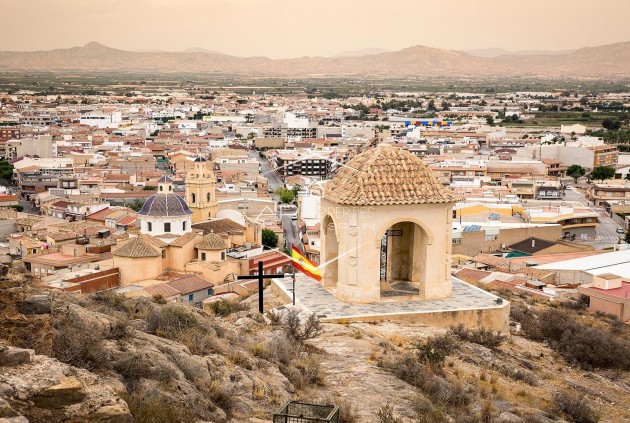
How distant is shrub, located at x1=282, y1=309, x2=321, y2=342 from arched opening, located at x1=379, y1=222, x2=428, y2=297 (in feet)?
10.3

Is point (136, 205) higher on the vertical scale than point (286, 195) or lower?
higher

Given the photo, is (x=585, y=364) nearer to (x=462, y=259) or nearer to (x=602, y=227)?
(x=462, y=259)

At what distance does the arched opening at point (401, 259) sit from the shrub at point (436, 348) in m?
2.47

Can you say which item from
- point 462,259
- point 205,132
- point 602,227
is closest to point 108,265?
point 462,259

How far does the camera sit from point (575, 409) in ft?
30.3

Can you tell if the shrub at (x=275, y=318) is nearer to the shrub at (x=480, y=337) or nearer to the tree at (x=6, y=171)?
the shrub at (x=480, y=337)

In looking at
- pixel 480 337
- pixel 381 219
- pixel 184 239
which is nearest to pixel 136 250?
pixel 184 239

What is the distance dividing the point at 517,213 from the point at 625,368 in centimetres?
2866

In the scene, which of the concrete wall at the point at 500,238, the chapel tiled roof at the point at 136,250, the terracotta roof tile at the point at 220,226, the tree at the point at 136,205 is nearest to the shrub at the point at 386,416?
the chapel tiled roof at the point at 136,250

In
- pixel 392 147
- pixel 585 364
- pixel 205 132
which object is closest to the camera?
pixel 585 364

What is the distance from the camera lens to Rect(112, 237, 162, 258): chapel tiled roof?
26689 mm

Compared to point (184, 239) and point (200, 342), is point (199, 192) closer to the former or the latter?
point (184, 239)

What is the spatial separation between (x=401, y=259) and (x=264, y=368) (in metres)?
6.40

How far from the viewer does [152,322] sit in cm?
916
